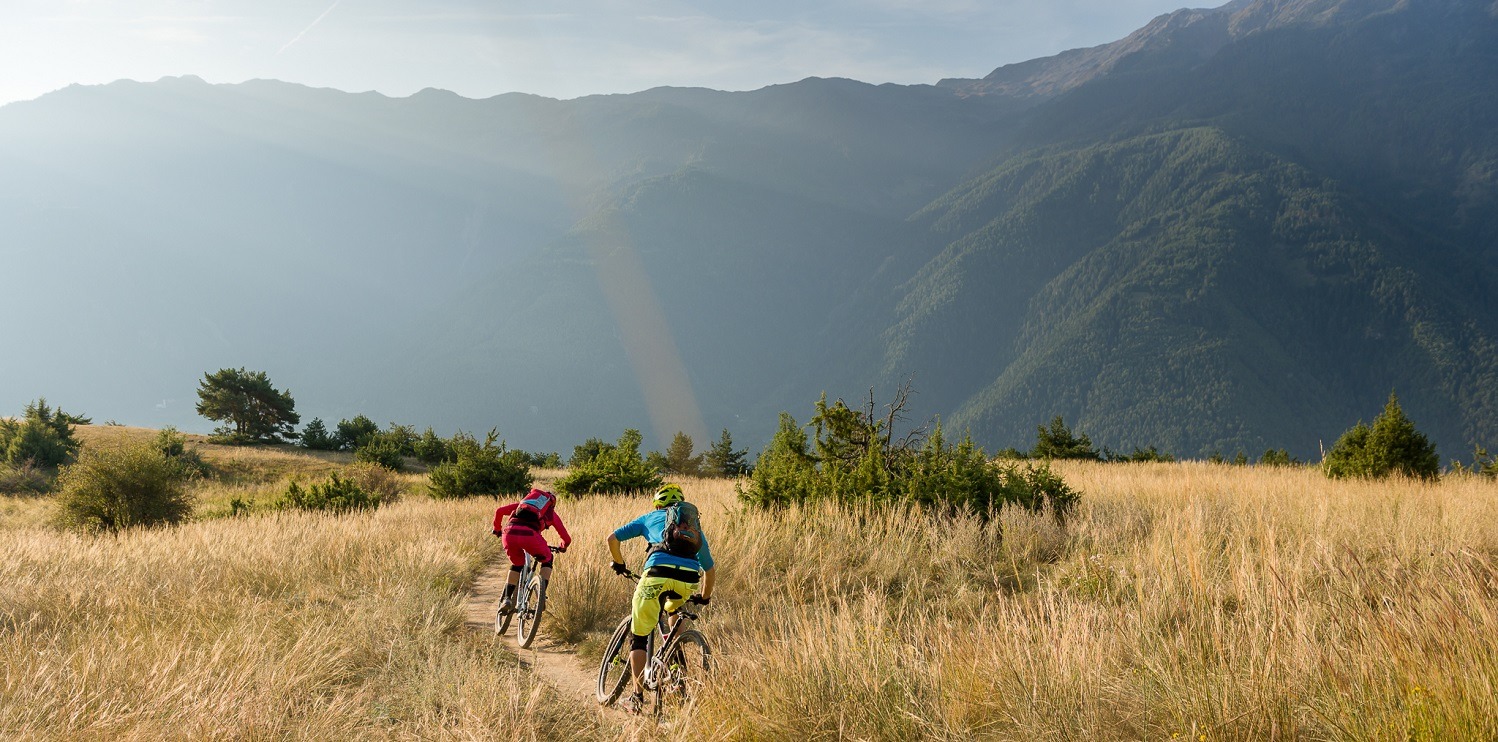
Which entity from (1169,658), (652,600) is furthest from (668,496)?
(1169,658)

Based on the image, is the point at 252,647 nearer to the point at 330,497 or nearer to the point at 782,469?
the point at 782,469

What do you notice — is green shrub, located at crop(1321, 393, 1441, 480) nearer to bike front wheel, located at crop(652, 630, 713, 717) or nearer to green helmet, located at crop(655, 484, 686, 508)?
green helmet, located at crop(655, 484, 686, 508)

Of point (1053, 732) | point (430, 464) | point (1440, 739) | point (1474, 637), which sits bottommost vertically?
point (430, 464)

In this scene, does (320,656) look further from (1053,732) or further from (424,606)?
(1053,732)

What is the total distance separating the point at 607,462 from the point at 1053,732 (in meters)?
18.5

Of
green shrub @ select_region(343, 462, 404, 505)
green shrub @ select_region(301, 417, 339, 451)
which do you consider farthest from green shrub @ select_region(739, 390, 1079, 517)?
green shrub @ select_region(301, 417, 339, 451)

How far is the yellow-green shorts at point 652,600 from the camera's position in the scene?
5008 millimetres

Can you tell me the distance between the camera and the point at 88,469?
16625 mm

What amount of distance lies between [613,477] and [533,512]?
42.2 feet

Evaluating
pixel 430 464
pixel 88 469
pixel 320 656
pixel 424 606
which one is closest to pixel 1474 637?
pixel 320 656

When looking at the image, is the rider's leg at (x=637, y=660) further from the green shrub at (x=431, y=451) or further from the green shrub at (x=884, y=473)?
the green shrub at (x=431, y=451)

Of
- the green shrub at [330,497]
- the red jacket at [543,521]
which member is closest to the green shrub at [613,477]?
the green shrub at [330,497]

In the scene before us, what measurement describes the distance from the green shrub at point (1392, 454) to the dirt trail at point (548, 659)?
53.7 feet

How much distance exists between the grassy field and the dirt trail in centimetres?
26
